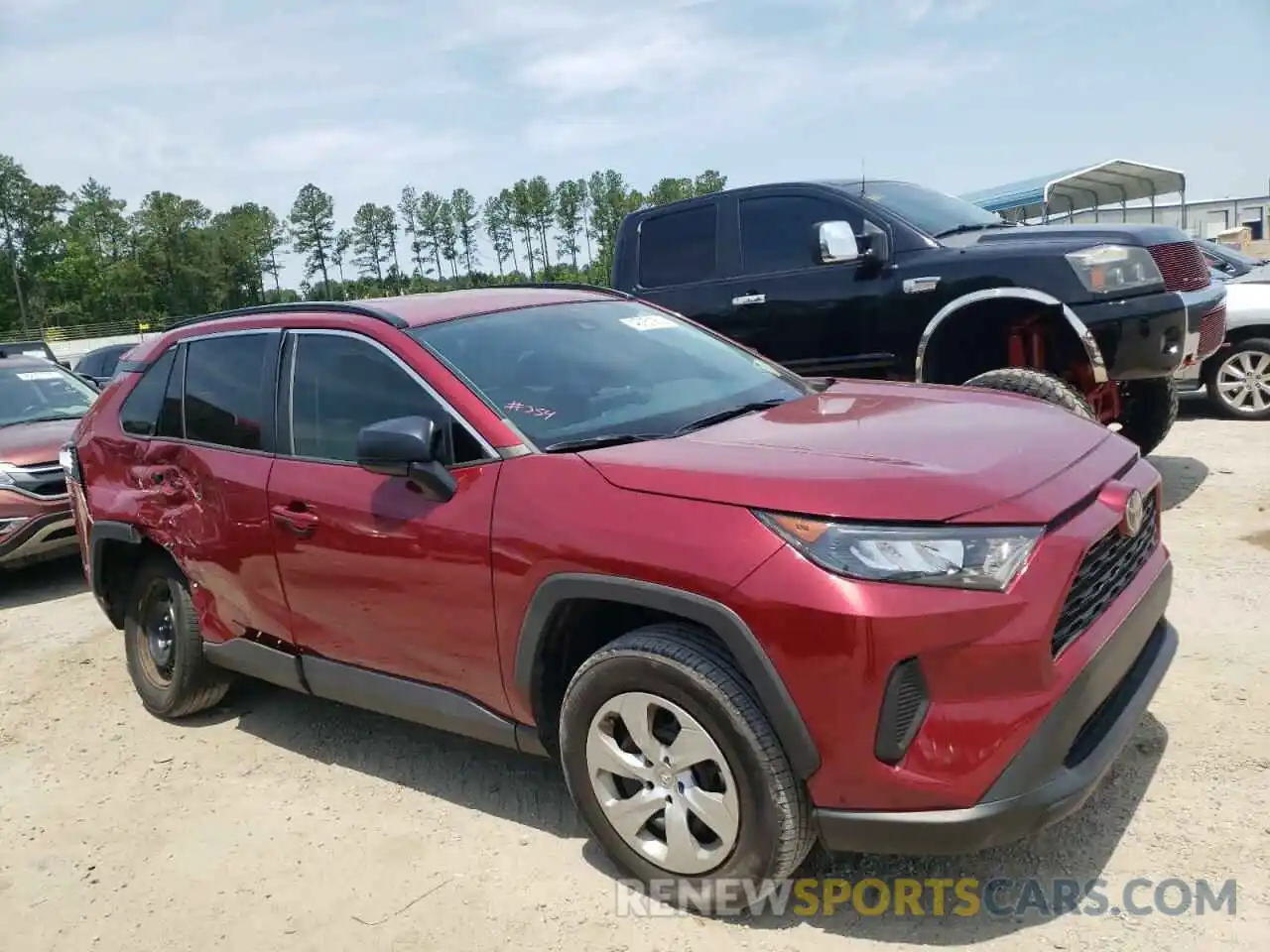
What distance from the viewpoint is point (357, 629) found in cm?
349

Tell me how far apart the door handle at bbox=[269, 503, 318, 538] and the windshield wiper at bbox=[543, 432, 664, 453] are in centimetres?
101

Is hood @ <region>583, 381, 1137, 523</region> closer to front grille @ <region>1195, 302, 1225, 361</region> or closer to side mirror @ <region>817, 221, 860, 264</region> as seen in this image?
side mirror @ <region>817, 221, 860, 264</region>

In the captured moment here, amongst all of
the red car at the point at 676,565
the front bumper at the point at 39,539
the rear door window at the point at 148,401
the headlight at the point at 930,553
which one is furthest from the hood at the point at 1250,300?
the front bumper at the point at 39,539

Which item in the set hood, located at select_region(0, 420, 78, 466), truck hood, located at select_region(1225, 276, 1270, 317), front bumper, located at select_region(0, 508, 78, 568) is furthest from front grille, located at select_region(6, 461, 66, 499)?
truck hood, located at select_region(1225, 276, 1270, 317)

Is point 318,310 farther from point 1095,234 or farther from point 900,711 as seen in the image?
point 1095,234

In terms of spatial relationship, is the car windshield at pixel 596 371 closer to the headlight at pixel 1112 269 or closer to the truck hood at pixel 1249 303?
the headlight at pixel 1112 269

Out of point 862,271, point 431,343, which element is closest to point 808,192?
point 862,271

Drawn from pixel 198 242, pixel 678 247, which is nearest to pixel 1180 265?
pixel 678 247

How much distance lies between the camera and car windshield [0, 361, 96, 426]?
8.26 meters

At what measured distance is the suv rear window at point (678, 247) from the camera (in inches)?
285

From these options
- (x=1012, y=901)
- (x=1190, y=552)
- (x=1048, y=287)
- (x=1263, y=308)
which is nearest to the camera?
(x=1012, y=901)

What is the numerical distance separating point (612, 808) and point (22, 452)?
6301 mm

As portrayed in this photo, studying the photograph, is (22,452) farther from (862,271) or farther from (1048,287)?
(1048,287)

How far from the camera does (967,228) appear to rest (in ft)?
21.8
